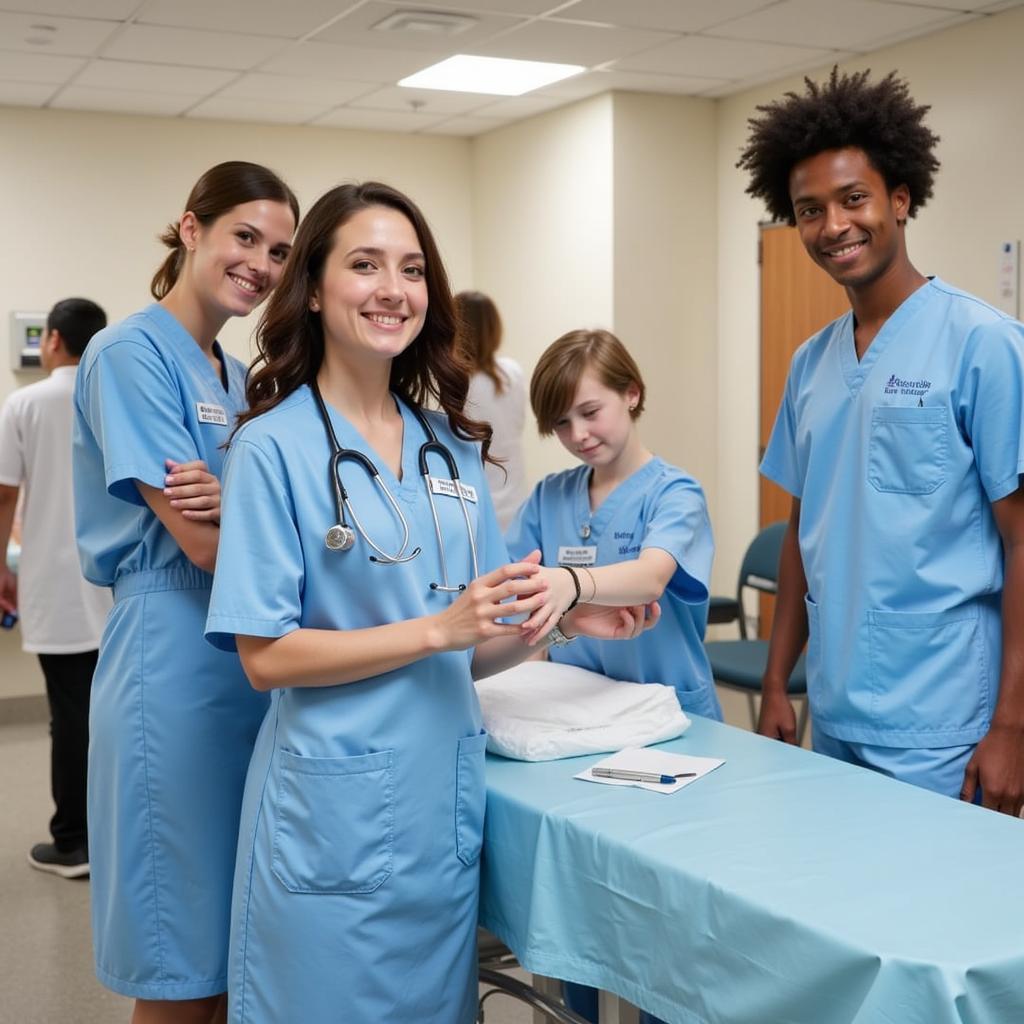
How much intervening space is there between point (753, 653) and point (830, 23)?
82.1 inches

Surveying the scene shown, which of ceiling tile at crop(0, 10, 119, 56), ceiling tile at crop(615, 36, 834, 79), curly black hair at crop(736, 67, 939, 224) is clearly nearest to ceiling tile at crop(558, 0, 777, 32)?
ceiling tile at crop(615, 36, 834, 79)

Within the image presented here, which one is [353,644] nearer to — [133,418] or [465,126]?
[133,418]

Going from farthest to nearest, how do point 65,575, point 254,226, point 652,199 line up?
point 652,199 → point 65,575 → point 254,226

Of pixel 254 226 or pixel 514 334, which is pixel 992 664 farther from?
pixel 514 334

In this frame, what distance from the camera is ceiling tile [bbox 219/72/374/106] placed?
495 cm

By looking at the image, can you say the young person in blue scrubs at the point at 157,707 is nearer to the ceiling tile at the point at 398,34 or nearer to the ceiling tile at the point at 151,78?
the ceiling tile at the point at 398,34

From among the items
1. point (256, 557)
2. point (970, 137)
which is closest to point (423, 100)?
point (970, 137)

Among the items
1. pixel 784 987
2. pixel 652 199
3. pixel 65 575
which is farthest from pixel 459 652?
pixel 652 199

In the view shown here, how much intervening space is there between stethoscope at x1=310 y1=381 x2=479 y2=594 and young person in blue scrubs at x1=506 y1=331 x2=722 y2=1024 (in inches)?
17.8

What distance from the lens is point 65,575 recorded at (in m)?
3.75

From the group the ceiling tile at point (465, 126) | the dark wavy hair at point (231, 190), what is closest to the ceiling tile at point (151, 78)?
the ceiling tile at point (465, 126)

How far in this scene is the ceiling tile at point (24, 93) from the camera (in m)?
4.94

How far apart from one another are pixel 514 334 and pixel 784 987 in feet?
16.2

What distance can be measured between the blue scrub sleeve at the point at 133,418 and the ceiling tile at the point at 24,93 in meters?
3.60
